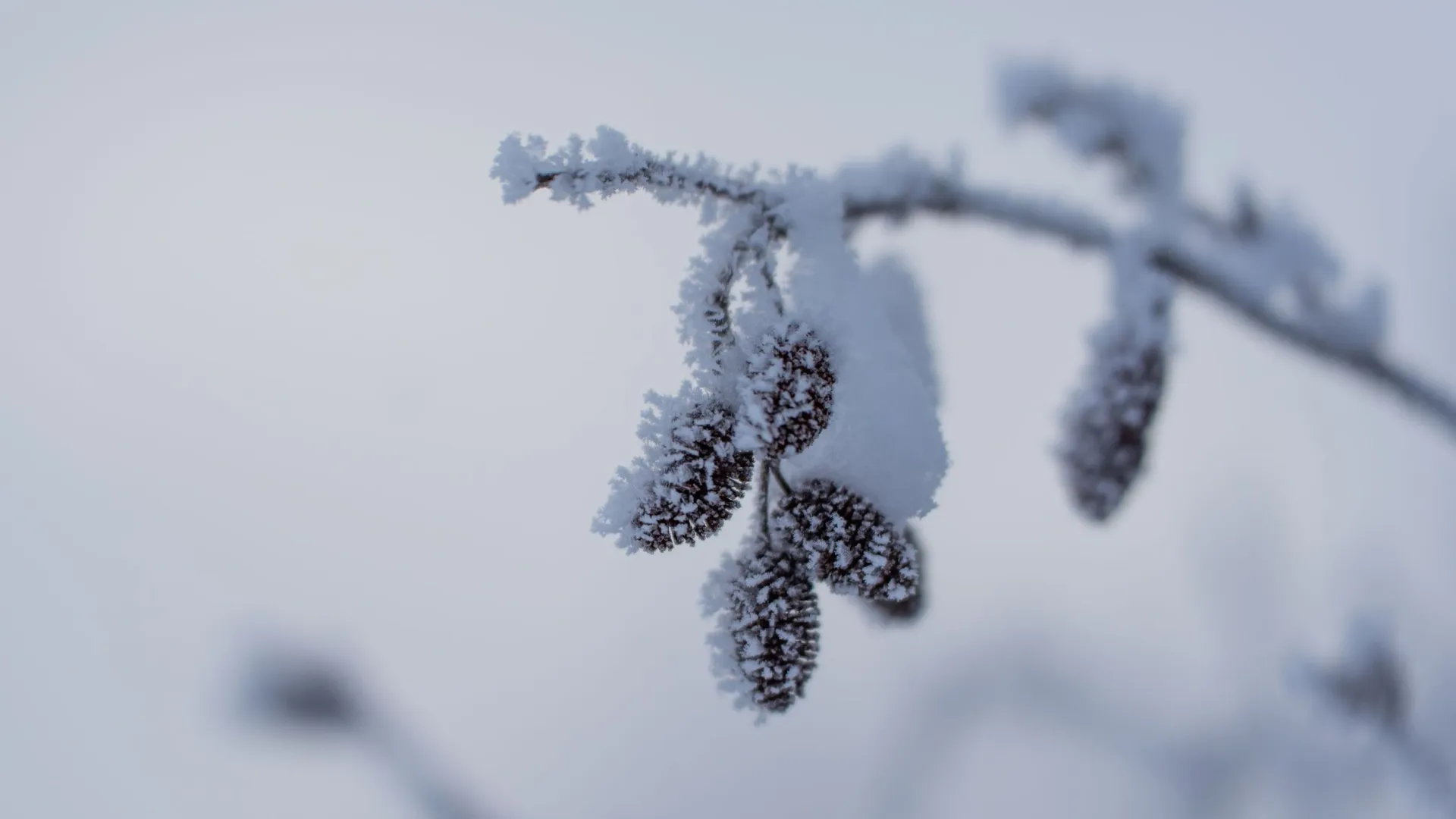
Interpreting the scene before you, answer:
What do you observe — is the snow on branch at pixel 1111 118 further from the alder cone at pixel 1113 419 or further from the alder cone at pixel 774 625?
the alder cone at pixel 774 625

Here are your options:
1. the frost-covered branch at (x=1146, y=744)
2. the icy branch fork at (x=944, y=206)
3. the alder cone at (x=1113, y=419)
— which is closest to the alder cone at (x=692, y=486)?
the icy branch fork at (x=944, y=206)

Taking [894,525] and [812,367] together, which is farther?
[894,525]

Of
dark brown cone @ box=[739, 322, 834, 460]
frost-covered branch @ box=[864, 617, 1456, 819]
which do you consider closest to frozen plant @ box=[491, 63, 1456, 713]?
dark brown cone @ box=[739, 322, 834, 460]

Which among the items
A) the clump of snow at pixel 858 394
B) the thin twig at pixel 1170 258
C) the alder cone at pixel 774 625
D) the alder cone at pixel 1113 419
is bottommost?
the alder cone at pixel 774 625

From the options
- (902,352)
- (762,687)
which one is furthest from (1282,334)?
(762,687)

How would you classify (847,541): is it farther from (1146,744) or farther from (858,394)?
(1146,744)

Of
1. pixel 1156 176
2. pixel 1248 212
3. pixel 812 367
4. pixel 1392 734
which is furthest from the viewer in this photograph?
pixel 1392 734

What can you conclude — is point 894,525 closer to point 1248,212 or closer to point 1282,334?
point 1282,334
